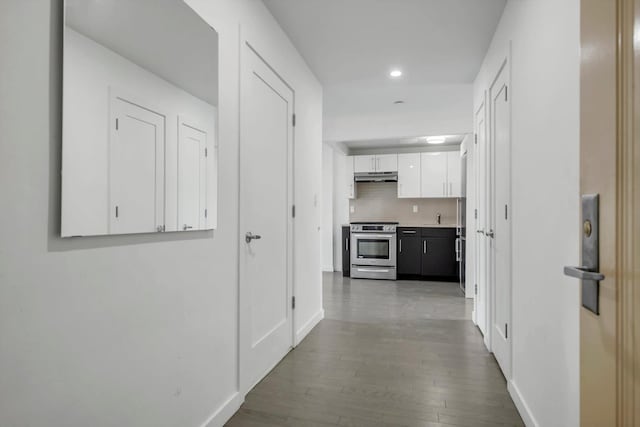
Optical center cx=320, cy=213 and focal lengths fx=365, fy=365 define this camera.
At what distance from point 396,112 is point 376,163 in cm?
144

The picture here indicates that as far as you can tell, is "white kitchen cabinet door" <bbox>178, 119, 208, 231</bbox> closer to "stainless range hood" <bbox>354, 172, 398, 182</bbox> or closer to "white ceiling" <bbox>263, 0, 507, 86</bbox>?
"white ceiling" <bbox>263, 0, 507, 86</bbox>

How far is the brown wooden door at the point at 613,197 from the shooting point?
67 cm

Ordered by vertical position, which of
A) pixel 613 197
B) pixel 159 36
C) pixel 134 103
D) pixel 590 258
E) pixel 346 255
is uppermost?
pixel 159 36

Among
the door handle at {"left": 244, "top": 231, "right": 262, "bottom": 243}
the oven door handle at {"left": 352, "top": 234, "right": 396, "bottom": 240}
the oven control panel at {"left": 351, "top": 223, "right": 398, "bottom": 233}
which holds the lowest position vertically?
the oven door handle at {"left": 352, "top": 234, "right": 396, "bottom": 240}

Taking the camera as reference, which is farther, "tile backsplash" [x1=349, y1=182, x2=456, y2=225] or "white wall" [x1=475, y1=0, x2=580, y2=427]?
"tile backsplash" [x1=349, y1=182, x2=456, y2=225]

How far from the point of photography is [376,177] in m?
6.71

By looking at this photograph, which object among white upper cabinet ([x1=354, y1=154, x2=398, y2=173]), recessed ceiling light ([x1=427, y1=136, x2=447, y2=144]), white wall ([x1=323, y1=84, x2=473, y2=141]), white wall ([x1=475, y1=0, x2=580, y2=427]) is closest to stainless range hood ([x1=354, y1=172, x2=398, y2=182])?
white upper cabinet ([x1=354, y1=154, x2=398, y2=173])

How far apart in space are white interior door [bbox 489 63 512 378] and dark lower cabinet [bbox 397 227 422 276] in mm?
3189

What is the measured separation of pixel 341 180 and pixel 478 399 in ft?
17.3

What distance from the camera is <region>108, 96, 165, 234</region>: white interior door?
1229 millimetres

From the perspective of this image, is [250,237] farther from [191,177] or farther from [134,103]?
[134,103]

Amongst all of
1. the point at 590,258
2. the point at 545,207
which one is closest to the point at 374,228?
the point at 545,207

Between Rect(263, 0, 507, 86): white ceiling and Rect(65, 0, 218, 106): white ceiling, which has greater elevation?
Rect(263, 0, 507, 86): white ceiling

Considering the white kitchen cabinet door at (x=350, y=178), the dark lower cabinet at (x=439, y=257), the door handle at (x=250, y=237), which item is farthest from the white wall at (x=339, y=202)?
the door handle at (x=250, y=237)
